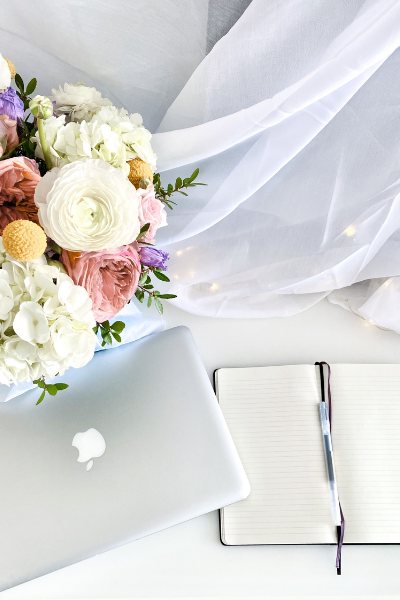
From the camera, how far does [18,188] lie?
1.61 feet

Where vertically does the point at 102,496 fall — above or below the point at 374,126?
below

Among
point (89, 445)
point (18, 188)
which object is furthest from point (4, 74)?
point (89, 445)

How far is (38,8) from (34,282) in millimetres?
467

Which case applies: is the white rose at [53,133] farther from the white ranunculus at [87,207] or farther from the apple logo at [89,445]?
the apple logo at [89,445]

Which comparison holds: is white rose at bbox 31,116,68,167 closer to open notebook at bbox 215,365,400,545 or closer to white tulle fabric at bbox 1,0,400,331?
white tulle fabric at bbox 1,0,400,331

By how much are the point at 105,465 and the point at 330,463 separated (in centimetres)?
40

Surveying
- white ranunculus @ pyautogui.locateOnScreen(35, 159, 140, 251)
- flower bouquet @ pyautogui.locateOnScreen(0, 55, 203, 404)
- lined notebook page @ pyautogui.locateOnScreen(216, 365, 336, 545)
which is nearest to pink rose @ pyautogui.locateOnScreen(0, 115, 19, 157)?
flower bouquet @ pyautogui.locateOnScreen(0, 55, 203, 404)

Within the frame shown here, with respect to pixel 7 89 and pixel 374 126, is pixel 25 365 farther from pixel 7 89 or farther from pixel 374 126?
pixel 374 126

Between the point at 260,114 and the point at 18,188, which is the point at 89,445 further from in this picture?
the point at 260,114

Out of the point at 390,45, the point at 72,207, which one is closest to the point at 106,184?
the point at 72,207

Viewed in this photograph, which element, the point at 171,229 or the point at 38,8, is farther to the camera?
the point at 171,229

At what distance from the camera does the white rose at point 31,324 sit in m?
0.44

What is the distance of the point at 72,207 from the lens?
17.2 inches

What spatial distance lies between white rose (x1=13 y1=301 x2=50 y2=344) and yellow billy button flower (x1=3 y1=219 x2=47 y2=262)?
47 mm
